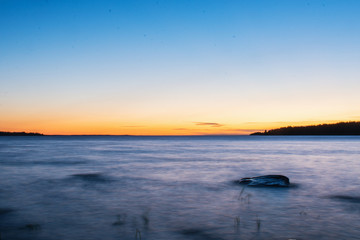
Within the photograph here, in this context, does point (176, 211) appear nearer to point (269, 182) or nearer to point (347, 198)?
point (269, 182)

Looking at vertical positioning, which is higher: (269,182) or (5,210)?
(269,182)

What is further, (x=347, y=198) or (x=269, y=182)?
(x=269, y=182)

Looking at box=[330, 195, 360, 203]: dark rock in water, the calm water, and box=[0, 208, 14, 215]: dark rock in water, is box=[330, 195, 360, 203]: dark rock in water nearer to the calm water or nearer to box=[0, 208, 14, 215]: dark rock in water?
the calm water

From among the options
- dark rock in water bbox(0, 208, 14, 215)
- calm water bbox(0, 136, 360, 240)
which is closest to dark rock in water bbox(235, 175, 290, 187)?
→ calm water bbox(0, 136, 360, 240)

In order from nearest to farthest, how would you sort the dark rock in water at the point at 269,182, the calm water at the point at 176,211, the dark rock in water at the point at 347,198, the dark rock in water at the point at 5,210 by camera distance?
the calm water at the point at 176,211 → the dark rock in water at the point at 5,210 → the dark rock in water at the point at 347,198 → the dark rock in water at the point at 269,182

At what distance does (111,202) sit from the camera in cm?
1049

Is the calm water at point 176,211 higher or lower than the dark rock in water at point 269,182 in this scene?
lower

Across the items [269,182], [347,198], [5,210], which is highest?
[269,182]

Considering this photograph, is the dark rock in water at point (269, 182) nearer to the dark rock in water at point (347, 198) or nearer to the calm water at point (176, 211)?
the calm water at point (176, 211)

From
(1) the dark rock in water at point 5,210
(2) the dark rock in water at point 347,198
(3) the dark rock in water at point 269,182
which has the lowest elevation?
(2) the dark rock in water at point 347,198

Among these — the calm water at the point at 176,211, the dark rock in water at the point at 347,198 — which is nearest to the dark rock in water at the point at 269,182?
the calm water at the point at 176,211

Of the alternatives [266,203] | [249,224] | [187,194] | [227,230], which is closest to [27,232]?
[227,230]

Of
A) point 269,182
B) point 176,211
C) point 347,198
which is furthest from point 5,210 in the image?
point 347,198

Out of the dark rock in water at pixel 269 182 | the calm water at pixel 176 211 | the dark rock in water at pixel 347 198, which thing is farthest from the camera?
the dark rock in water at pixel 269 182
